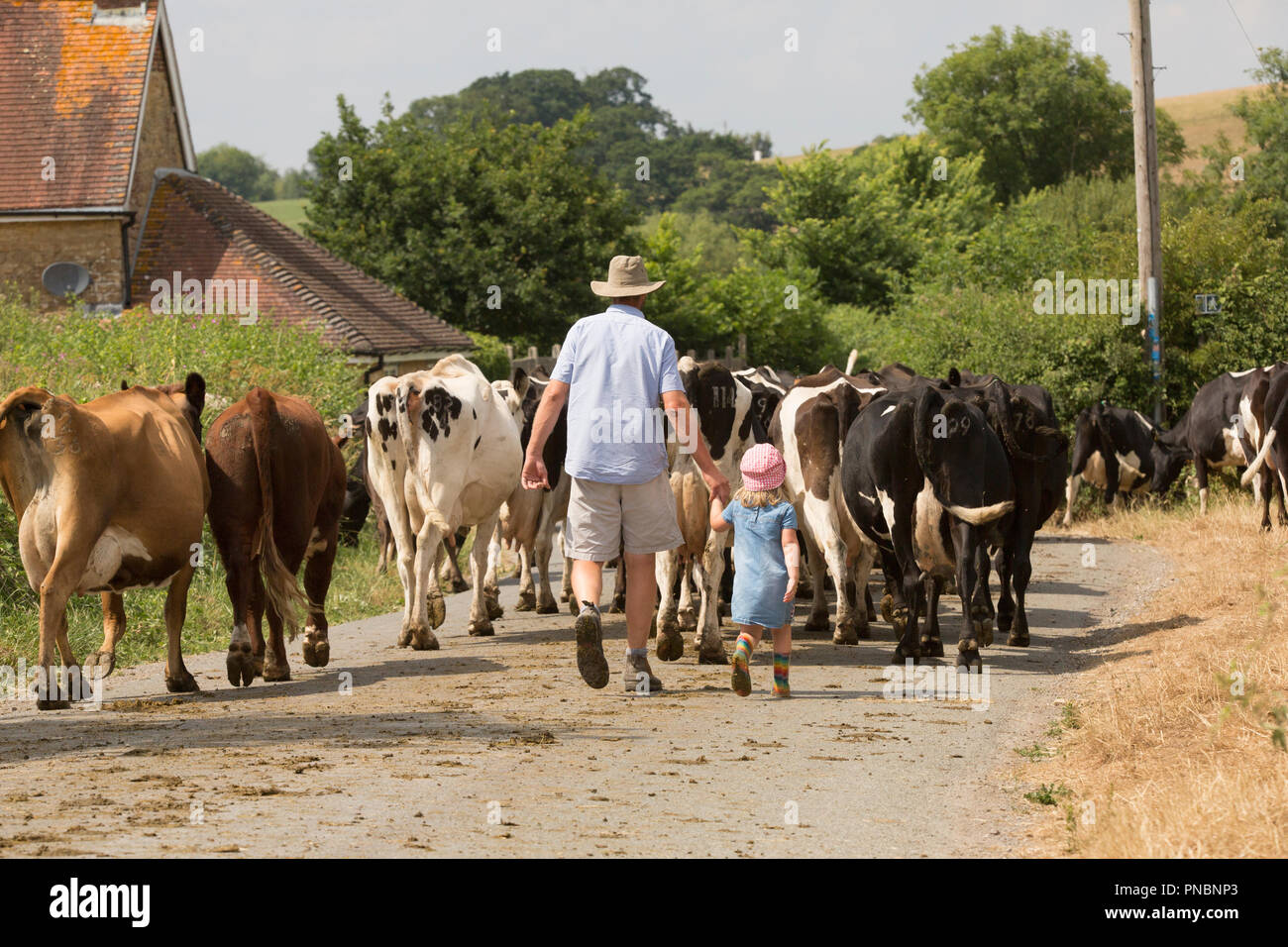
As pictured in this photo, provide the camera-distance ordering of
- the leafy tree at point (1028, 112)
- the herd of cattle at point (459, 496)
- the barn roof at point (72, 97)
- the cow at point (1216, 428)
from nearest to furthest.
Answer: the herd of cattle at point (459, 496) < the cow at point (1216, 428) < the barn roof at point (72, 97) < the leafy tree at point (1028, 112)

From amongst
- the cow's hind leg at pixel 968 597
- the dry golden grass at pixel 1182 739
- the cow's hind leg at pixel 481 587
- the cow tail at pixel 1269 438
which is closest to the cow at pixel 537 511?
the cow's hind leg at pixel 481 587

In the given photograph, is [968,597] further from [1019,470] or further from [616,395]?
[616,395]

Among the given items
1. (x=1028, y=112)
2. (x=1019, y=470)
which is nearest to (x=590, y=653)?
(x=1019, y=470)

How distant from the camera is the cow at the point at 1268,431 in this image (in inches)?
750

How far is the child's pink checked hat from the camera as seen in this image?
33.3ft

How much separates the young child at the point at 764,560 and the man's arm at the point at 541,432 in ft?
3.71

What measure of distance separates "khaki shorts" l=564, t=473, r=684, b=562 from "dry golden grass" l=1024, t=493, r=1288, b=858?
2552 mm

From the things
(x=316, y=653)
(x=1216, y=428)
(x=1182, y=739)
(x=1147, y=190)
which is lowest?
(x=1182, y=739)

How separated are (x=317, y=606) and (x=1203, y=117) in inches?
4168

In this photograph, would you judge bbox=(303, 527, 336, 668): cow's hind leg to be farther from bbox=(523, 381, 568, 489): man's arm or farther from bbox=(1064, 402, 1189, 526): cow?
bbox=(1064, 402, 1189, 526): cow

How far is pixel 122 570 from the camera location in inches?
379

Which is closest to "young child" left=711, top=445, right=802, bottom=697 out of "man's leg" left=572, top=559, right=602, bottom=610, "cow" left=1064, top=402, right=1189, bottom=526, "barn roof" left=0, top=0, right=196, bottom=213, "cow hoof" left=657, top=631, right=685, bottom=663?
"cow hoof" left=657, top=631, right=685, bottom=663

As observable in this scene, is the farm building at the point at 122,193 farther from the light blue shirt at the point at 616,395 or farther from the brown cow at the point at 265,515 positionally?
the light blue shirt at the point at 616,395

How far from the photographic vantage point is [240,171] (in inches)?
6211
